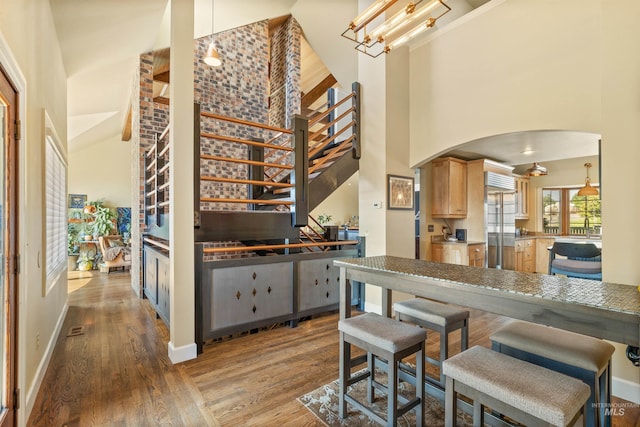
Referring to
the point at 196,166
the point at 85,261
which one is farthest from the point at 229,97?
the point at 85,261

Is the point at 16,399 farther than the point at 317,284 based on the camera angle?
No

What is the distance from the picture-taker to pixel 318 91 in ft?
29.7

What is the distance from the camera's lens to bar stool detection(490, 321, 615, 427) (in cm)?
153

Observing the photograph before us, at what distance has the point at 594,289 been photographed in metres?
1.48

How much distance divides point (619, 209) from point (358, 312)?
9.70 feet

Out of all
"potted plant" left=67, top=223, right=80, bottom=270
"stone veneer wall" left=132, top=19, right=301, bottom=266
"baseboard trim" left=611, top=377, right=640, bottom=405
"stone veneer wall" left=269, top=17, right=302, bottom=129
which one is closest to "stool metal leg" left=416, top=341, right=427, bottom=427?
"baseboard trim" left=611, top=377, right=640, bottom=405

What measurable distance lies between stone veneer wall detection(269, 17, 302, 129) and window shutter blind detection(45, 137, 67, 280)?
12.5 feet

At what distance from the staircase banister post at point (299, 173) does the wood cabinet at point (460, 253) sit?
10.4ft

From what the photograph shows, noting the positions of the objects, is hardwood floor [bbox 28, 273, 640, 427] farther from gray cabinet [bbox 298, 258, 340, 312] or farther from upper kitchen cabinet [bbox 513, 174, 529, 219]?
upper kitchen cabinet [bbox 513, 174, 529, 219]

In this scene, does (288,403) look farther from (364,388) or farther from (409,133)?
(409,133)

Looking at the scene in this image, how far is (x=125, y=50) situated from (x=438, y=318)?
16.7 feet

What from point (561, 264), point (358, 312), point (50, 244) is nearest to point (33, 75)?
point (50, 244)

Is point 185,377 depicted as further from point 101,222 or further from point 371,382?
point 101,222

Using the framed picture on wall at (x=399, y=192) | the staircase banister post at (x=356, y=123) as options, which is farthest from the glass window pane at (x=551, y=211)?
the staircase banister post at (x=356, y=123)
